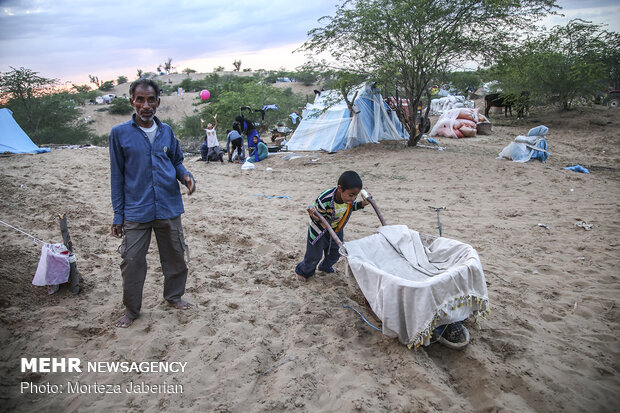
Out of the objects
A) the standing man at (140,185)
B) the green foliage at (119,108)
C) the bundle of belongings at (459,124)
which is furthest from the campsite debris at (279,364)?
the green foliage at (119,108)

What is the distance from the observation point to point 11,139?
9.04m

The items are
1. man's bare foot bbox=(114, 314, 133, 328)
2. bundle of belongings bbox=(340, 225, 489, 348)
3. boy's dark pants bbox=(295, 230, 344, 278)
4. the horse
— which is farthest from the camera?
the horse

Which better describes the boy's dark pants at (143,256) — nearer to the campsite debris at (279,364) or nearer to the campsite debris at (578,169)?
the campsite debris at (279,364)

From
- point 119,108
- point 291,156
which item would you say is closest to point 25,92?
point 291,156

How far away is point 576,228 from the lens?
4.22 m

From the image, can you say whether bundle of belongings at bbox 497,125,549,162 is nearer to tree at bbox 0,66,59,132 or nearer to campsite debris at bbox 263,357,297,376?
campsite debris at bbox 263,357,297,376

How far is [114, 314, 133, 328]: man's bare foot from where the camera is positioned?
2410mm

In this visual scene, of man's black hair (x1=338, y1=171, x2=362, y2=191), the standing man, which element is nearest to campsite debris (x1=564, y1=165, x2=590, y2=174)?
man's black hair (x1=338, y1=171, x2=362, y2=191)

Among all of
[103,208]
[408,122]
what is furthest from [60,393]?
[408,122]

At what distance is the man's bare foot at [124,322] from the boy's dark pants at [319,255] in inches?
57.2

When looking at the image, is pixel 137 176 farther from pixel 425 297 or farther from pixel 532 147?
pixel 532 147

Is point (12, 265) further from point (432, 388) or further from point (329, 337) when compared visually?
point (432, 388)

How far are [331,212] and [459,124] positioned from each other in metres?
12.1

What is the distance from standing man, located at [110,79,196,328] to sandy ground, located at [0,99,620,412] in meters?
0.46
